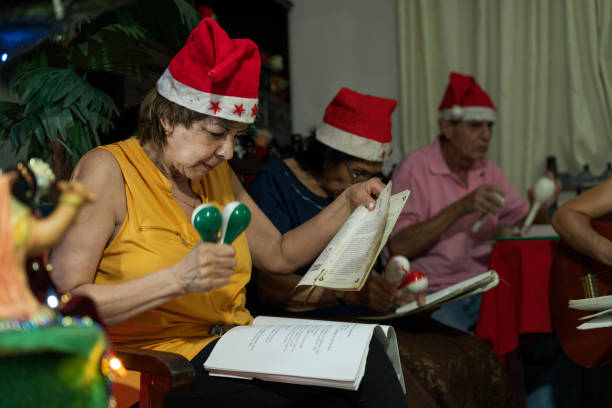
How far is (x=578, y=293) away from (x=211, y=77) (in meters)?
1.10

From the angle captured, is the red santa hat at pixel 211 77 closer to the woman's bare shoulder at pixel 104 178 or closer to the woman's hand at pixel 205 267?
the woman's bare shoulder at pixel 104 178

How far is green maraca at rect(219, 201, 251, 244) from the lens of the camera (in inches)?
31.5

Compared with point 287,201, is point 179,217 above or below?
above

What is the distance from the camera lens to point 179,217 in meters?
1.17

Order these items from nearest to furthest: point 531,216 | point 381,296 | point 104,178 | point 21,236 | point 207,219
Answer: point 21,236, point 207,219, point 104,178, point 381,296, point 531,216

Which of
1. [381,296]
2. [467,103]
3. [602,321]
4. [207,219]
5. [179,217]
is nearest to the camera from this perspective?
[207,219]

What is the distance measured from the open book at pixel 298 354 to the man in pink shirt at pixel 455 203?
3.78 feet

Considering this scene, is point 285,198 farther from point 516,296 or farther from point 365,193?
point 516,296

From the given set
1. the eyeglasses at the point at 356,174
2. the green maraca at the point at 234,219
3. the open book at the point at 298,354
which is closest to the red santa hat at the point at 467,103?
the eyeglasses at the point at 356,174

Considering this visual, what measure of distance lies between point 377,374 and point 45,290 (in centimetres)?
60

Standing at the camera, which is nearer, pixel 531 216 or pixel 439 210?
pixel 531 216

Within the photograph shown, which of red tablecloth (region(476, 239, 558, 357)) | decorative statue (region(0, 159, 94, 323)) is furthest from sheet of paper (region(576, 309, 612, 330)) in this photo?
decorative statue (region(0, 159, 94, 323))

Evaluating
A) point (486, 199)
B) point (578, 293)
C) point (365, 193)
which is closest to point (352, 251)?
point (365, 193)

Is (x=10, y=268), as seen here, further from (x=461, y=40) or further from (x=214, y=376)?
(x=461, y=40)
